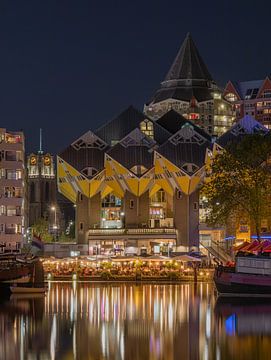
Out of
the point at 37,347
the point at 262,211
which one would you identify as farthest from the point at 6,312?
the point at 262,211

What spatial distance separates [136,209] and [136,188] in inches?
137

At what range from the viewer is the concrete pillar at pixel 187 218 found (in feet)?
497

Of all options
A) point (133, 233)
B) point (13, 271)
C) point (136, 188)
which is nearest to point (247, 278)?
point (13, 271)

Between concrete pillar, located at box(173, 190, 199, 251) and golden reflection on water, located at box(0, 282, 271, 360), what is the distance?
6604 cm

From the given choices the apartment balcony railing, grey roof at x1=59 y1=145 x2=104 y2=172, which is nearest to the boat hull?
the apartment balcony railing

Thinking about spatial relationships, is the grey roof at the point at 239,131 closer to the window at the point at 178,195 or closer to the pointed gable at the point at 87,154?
the window at the point at 178,195

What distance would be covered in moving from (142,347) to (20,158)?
333 feet

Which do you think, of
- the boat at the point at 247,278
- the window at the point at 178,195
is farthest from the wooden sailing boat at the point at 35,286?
the window at the point at 178,195

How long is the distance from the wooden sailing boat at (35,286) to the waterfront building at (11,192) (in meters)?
58.3

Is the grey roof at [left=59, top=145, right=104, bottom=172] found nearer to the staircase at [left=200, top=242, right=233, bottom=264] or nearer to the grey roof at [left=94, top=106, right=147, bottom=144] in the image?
the grey roof at [left=94, top=106, right=147, bottom=144]

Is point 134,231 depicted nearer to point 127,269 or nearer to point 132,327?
point 127,269

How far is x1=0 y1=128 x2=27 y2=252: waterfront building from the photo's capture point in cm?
14575

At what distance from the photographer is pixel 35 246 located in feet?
322

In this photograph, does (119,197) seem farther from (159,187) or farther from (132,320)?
(132,320)
